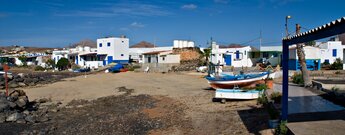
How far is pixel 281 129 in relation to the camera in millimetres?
8461

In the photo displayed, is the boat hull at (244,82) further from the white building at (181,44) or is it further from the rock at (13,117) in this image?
the white building at (181,44)

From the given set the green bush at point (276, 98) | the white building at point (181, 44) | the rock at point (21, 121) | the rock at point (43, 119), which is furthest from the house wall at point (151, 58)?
the green bush at point (276, 98)

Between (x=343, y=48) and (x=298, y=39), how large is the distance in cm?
3547

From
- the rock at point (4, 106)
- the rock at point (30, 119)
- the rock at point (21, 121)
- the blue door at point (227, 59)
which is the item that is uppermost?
the blue door at point (227, 59)

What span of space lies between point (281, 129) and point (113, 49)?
51.0 metres

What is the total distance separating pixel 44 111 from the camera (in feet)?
56.3

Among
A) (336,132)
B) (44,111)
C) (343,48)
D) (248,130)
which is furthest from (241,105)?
(343,48)

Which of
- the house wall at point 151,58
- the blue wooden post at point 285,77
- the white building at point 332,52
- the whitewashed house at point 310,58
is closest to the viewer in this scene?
the blue wooden post at point 285,77

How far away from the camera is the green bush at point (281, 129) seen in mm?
8384

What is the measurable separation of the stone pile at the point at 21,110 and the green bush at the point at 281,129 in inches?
434

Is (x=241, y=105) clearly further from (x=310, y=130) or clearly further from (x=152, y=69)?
(x=152, y=69)

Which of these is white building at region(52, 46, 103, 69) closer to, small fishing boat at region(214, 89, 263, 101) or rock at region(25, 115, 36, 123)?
rock at region(25, 115, 36, 123)

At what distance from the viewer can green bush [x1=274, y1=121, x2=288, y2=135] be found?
8.38m

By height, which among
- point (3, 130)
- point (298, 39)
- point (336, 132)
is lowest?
point (3, 130)
